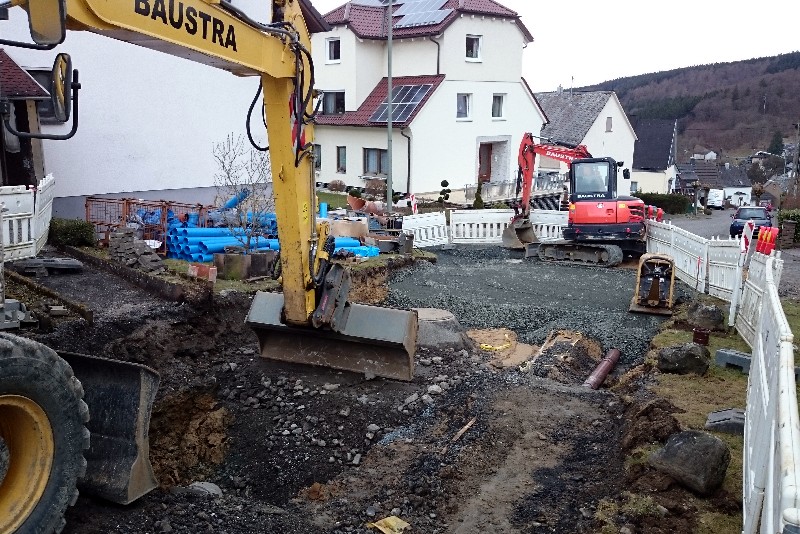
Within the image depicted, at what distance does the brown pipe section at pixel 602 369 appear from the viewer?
9438mm

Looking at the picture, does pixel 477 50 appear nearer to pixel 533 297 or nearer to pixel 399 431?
pixel 533 297

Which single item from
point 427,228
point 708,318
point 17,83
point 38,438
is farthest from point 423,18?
point 38,438

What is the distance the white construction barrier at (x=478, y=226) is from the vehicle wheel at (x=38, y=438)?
674 inches

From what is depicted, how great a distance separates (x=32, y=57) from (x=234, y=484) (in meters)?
13.3

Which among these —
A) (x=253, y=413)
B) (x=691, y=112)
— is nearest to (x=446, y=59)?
(x=253, y=413)

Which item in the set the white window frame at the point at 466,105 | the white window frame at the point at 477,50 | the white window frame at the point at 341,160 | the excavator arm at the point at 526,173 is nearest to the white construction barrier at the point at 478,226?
the excavator arm at the point at 526,173

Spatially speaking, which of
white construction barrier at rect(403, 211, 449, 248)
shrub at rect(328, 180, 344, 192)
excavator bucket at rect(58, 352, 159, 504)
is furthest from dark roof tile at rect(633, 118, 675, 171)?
excavator bucket at rect(58, 352, 159, 504)

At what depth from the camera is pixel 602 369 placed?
991 centimetres

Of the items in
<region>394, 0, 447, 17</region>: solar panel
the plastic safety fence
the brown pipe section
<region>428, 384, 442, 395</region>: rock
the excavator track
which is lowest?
the brown pipe section

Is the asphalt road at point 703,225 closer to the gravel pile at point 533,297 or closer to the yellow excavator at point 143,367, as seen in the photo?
the gravel pile at point 533,297

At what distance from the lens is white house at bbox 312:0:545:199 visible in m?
28.0

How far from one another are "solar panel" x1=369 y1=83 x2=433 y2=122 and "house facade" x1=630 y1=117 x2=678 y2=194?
96.0 feet

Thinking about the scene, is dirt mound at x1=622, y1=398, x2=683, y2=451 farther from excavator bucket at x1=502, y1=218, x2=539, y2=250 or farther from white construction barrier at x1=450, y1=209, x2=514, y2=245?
white construction barrier at x1=450, y1=209, x2=514, y2=245

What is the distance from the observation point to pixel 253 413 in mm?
7902
